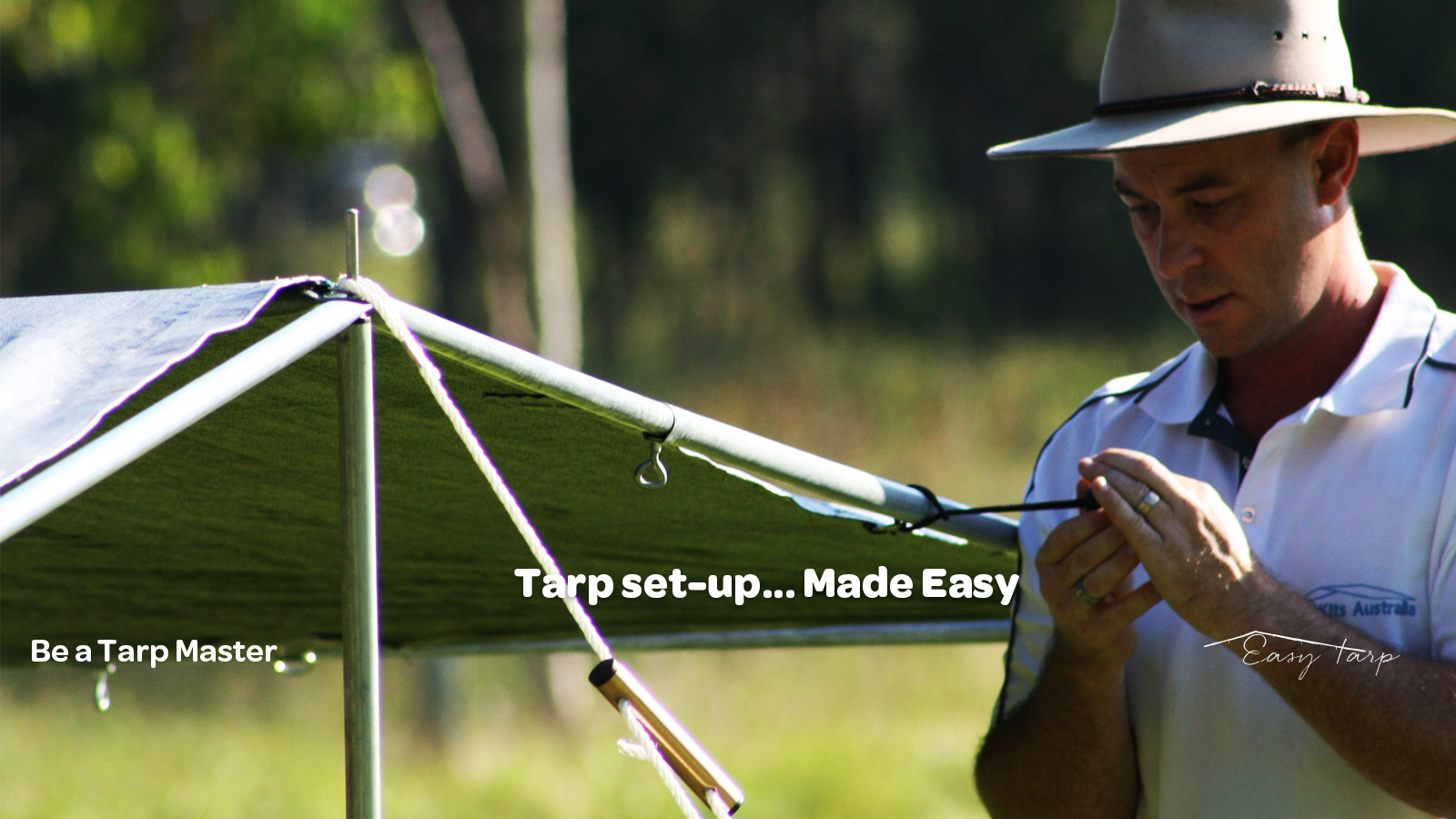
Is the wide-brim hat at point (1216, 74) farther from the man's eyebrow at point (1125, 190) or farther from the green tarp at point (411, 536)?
the green tarp at point (411, 536)

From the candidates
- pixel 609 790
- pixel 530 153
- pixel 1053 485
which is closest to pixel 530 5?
pixel 530 153

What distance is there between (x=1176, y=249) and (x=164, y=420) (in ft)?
4.09

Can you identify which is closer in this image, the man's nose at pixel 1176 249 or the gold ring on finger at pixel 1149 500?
the gold ring on finger at pixel 1149 500

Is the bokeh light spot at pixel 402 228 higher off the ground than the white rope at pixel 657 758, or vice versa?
the bokeh light spot at pixel 402 228

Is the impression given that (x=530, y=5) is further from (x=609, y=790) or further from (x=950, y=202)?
(x=950, y=202)

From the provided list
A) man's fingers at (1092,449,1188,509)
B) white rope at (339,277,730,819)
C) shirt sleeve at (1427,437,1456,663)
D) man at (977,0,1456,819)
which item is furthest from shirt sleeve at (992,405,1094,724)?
white rope at (339,277,730,819)

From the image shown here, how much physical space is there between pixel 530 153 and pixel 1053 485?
5.95 meters

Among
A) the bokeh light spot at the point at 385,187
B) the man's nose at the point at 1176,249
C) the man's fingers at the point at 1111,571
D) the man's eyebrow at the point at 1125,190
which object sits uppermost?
the bokeh light spot at the point at 385,187

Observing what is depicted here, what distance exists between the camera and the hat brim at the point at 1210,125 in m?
1.82

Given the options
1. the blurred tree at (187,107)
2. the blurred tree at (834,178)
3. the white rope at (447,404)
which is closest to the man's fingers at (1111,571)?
the white rope at (447,404)

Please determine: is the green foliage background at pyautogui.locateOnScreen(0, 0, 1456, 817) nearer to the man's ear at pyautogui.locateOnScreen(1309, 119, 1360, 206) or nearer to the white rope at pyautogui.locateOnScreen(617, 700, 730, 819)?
the man's ear at pyautogui.locateOnScreen(1309, 119, 1360, 206)

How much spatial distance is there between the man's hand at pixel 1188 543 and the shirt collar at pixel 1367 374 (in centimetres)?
28

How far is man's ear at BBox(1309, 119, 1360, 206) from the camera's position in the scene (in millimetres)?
1925

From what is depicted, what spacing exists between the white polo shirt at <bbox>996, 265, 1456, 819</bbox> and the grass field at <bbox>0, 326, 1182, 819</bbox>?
4.47 m
